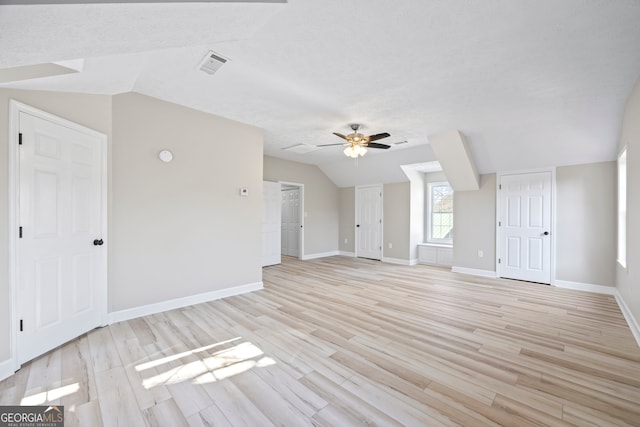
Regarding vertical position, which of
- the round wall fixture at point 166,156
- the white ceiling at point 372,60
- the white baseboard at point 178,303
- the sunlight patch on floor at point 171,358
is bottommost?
the sunlight patch on floor at point 171,358

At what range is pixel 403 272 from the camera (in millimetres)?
5934

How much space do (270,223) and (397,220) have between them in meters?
3.32

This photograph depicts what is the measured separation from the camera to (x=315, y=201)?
7.71m

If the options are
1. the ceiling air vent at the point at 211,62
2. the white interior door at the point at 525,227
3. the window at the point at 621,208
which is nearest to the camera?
the ceiling air vent at the point at 211,62

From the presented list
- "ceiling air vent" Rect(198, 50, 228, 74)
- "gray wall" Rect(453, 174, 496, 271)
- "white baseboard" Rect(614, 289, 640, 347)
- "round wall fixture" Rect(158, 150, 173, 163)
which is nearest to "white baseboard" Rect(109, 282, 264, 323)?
"round wall fixture" Rect(158, 150, 173, 163)

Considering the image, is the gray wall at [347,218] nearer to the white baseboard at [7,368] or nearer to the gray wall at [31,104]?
the gray wall at [31,104]

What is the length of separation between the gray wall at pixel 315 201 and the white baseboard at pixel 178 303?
310cm

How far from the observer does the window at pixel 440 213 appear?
23.0ft

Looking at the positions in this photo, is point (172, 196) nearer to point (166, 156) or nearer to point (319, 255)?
point (166, 156)

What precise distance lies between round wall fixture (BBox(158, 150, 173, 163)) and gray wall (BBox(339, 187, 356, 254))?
5.43m

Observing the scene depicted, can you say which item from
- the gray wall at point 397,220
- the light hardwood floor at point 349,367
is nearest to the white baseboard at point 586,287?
the light hardwood floor at point 349,367

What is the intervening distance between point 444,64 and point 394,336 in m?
2.71

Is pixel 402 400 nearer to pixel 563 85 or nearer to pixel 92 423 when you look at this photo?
pixel 92 423

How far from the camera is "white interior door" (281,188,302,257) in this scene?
7703 millimetres
